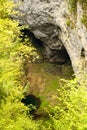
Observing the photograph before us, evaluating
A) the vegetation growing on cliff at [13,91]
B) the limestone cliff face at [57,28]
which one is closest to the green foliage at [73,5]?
the limestone cliff face at [57,28]

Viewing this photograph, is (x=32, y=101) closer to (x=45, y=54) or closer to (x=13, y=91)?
(x=45, y=54)

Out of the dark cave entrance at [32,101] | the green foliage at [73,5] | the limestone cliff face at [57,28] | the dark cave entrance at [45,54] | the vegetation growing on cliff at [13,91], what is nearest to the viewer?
the vegetation growing on cliff at [13,91]

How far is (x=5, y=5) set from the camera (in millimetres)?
23453

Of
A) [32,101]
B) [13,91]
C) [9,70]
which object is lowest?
[32,101]

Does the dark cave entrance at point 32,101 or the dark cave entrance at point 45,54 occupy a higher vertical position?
the dark cave entrance at point 45,54

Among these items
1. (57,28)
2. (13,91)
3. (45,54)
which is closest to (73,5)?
(57,28)

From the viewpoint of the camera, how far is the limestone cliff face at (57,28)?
32.5m

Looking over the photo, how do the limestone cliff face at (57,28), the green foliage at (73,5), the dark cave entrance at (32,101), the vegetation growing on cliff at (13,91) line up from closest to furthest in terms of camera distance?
the vegetation growing on cliff at (13,91) < the limestone cliff face at (57,28) < the green foliage at (73,5) < the dark cave entrance at (32,101)

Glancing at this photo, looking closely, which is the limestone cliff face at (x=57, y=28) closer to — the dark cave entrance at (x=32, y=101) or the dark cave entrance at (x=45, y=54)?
the dark cave entrance at (x=45, y=54)

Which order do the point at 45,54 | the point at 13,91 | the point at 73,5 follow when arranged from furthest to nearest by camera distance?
1. the point at 45,54
2. the point at 73,5
3. the point at 13,91

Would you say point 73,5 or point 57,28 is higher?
point 73,5

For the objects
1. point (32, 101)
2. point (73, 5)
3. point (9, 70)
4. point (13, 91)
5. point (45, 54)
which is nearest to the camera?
point (9, 70)

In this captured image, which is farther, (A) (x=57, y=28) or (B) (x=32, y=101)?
(B) (x=32, y=101)

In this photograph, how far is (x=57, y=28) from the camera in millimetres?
40125
